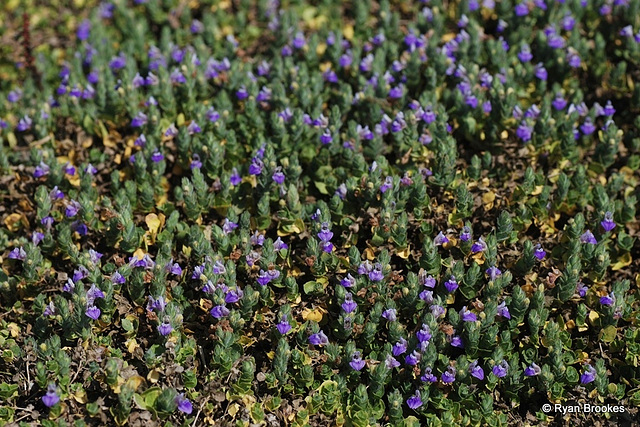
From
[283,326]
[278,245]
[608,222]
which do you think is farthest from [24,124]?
[608,222]

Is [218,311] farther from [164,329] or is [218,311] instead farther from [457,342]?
[457,342]

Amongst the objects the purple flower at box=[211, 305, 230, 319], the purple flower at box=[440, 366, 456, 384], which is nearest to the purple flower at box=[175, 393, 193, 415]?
the purple flower at box=[211, 305, 230, 319]

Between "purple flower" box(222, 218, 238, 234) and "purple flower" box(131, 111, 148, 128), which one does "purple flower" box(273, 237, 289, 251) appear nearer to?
"purple flower" box(222, 218, 238, 234)

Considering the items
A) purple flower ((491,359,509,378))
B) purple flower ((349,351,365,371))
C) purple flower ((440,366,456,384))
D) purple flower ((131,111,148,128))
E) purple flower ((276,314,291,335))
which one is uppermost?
purple flower ((131,111,148,128))

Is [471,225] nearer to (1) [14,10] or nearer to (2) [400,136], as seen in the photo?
(2) [400,136]

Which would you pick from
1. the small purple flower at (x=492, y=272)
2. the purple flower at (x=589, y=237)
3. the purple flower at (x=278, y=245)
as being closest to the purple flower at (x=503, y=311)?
the small purple flower at (x=492, y=272)

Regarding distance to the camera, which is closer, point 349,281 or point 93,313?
point 93,313
